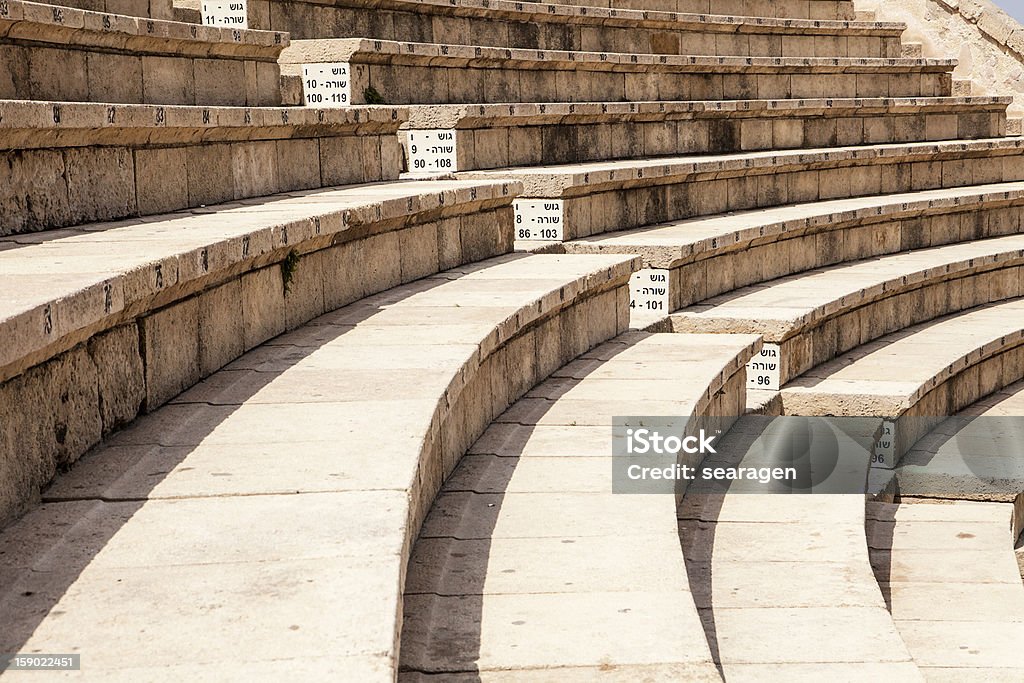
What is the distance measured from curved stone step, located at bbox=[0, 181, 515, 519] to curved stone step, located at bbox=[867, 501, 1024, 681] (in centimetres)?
300

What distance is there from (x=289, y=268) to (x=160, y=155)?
3.10 feet

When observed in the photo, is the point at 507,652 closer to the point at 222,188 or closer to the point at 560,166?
the point at 222,188

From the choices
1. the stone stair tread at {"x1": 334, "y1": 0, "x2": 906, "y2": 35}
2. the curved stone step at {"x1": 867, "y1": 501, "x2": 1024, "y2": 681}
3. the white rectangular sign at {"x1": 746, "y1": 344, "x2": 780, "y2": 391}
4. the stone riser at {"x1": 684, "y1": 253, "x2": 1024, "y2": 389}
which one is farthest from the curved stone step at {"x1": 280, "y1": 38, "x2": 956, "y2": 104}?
the curved stone step at {"x1": 867, "y1": 501, "x2": 1024, "y2": 681}

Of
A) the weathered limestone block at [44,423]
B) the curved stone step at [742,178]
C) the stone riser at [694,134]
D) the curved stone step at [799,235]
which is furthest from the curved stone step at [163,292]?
the stone riser at [694,134]

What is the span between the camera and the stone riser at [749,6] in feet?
42.4

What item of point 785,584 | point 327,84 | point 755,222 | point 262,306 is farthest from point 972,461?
point 262,306

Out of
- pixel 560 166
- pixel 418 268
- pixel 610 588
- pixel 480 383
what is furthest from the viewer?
pixel 560 166

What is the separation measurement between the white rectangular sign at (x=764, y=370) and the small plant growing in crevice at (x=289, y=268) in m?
3.66

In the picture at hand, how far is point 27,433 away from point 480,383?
2.52 m

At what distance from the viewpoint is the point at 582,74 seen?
36.7 ft

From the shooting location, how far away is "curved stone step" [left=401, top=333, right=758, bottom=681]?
3.35m

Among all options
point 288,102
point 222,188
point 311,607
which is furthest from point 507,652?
point 288,102

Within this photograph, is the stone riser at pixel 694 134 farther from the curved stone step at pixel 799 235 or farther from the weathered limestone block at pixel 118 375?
the weathered limestone block at pixel 118 375

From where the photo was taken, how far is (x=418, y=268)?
7.23 metres
